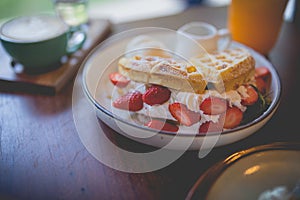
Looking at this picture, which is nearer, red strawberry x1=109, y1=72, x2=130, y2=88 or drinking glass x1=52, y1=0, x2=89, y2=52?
red strawberry x1=109, y1=72, x2=130, y2=88

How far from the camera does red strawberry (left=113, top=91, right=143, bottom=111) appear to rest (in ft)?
2.29

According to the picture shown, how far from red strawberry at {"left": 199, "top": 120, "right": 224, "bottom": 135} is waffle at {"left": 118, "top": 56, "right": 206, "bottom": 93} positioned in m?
0.07

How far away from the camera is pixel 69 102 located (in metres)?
0.81

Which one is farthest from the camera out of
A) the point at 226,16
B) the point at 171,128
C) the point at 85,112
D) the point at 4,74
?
the point at 226,16

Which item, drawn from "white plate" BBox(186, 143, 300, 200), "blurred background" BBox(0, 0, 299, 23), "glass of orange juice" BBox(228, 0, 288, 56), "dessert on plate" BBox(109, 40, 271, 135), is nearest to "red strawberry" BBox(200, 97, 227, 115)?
"dessert on plate" BBox(109, 40, 271, 135)

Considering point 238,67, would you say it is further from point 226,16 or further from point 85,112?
point 226,16

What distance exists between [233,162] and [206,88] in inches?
7.8

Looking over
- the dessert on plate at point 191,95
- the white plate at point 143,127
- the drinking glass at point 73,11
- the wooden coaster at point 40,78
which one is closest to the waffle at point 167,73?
the dessert on plate at point 191,95

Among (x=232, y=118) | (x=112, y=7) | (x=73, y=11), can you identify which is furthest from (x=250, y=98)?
(x=112, y=7)

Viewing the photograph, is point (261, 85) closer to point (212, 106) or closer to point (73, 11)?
point (212, 106)

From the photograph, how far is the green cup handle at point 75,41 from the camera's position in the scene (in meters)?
0.92

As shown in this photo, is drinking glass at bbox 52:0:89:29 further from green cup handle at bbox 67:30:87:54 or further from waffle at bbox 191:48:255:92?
waffle at bbox 191:48:255:92

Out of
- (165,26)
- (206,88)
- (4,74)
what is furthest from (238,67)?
(4,74)

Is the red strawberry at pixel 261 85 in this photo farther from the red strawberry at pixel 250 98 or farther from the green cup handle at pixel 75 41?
the green cup handle at pixel 75 41
